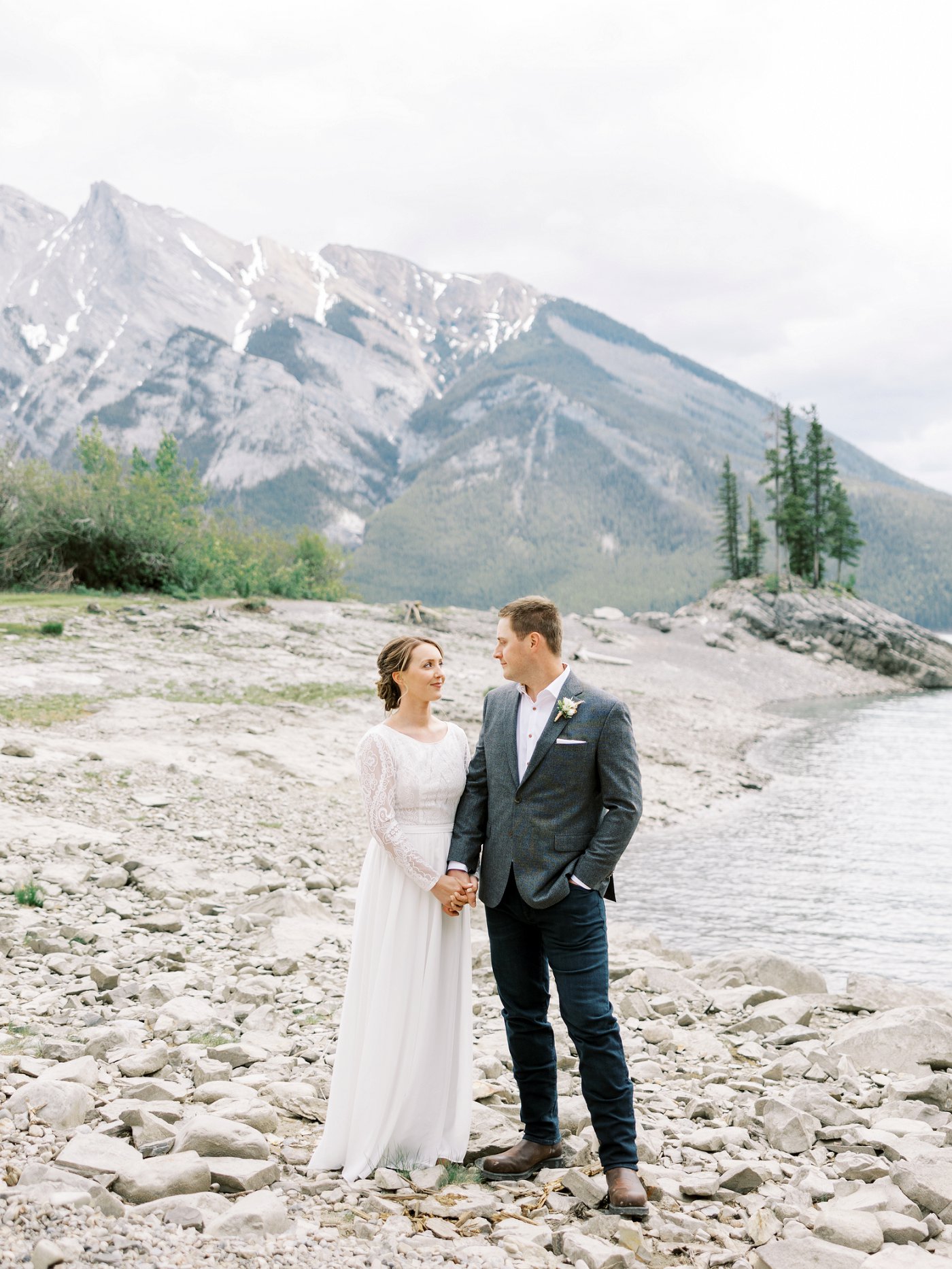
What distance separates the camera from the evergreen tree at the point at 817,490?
74.4 meters

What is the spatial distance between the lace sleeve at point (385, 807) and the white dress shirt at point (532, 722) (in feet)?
0.58

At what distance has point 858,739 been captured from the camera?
111 feet

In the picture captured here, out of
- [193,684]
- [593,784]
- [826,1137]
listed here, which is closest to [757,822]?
[193,684]

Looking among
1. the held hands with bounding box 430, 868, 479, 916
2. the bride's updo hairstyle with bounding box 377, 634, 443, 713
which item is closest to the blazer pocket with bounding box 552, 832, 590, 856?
the held hands with bounding box 430, 868, 479, 916

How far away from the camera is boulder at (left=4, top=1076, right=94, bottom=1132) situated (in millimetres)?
4605

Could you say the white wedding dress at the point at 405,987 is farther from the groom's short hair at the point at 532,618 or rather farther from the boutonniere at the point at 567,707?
the groom's short hair at the point at 532,618

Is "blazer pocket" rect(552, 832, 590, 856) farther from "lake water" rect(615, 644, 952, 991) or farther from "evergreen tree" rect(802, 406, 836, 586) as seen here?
"evergreen tree" rect(802, 406, 836, 586)

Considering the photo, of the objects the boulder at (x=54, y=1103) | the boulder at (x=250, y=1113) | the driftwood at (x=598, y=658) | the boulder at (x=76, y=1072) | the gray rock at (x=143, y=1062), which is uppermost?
the driftwood at (x=598, y=658)

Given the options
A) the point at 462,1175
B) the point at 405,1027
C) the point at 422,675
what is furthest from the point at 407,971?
the point at 422,675

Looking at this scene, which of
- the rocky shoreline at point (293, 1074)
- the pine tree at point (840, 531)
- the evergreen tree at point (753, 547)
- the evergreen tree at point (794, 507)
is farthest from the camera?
the evergreen tree at point (753, 547)

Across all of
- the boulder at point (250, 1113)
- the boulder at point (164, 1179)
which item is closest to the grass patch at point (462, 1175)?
the boulder at point (250, 1113)

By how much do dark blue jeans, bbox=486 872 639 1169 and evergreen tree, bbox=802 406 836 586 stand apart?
7314 cm

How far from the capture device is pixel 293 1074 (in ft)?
19.5

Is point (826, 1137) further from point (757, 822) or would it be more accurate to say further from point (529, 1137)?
point (757, 822)
